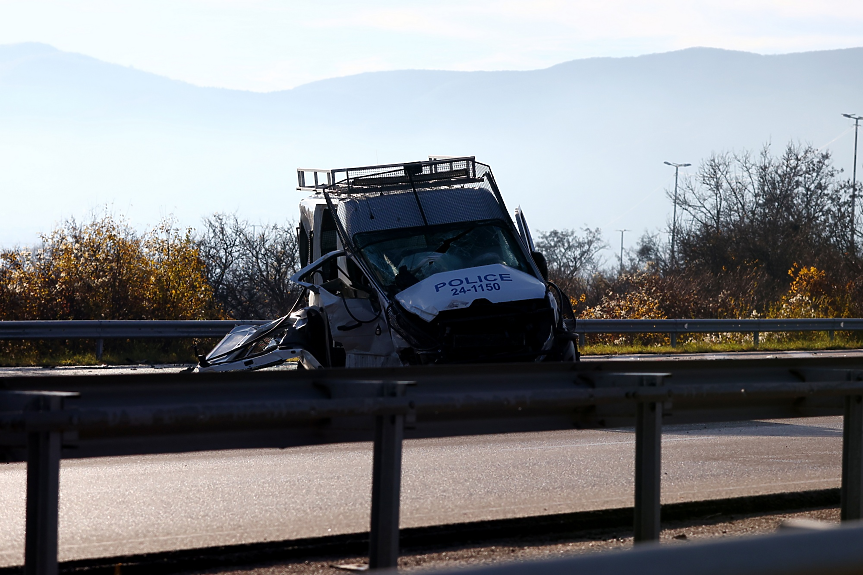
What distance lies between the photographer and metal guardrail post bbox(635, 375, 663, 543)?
14.3 ft

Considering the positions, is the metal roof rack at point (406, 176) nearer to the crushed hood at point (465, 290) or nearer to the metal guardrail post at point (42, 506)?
the crushed hood at point (465, 290)

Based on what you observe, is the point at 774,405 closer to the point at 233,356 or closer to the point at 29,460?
the point at 29,460

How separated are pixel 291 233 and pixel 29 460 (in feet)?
102

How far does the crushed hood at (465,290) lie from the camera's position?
8891mm

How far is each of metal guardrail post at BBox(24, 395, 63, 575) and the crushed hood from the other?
576cm

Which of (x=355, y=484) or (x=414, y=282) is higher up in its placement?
(x=414, y=282)

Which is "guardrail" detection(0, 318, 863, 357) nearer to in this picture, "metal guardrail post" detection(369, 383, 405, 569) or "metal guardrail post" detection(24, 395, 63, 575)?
"metal guardrail post" detection(369, 383, 405, 569)

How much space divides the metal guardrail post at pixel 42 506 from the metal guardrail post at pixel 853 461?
3.61 metres

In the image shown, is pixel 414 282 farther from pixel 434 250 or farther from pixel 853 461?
pixel 853 461

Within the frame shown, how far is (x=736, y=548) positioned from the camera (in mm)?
1516

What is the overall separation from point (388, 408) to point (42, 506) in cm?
128

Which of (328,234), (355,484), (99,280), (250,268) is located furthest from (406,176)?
(250,268)

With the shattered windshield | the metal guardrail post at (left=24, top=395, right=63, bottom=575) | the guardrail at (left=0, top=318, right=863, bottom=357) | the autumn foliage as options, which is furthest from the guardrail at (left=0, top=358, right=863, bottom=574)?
the autumn foliage

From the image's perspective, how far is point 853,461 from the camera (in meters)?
4.78
